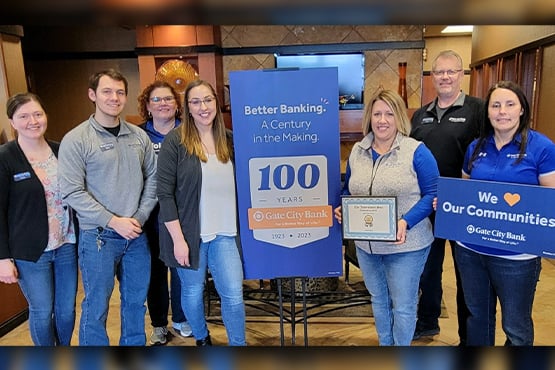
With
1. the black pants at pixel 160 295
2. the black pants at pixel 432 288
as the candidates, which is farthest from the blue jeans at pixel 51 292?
the black pants at pixel 432 288

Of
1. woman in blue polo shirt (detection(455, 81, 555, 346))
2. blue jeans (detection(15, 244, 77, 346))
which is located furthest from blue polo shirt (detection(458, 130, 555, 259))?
blue jeans (detection(15, 244, 77, 346))

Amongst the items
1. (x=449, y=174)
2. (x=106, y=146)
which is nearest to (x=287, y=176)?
(x=106, y=146)

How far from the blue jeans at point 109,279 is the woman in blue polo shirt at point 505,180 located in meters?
1.16

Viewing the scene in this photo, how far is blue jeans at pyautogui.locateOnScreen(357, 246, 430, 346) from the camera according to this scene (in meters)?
1.48

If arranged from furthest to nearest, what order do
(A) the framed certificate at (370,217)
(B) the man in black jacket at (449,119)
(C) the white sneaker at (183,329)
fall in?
(C) the white sneaker at (183,329) < (B) the man in black jacket at (449,119) < (A) the framed certificate at (370,217)

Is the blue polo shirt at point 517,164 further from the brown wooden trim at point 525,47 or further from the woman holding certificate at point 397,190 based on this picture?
the brown wooden trim at point 525,47

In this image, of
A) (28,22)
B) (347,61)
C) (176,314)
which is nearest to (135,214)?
(176,314)

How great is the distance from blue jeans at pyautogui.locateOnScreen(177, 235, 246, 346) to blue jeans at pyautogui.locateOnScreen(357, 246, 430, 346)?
0.47 metres

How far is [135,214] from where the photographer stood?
1.49m

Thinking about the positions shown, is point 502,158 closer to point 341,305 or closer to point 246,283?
point 341,305

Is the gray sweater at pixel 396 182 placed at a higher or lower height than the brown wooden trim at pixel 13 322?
higher

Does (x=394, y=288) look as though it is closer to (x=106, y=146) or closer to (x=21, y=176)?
(x=106, y=146)

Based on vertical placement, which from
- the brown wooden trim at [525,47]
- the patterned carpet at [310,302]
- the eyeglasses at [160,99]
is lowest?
the patterned carpet at [310,302]

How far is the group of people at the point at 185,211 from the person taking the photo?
135 cm
